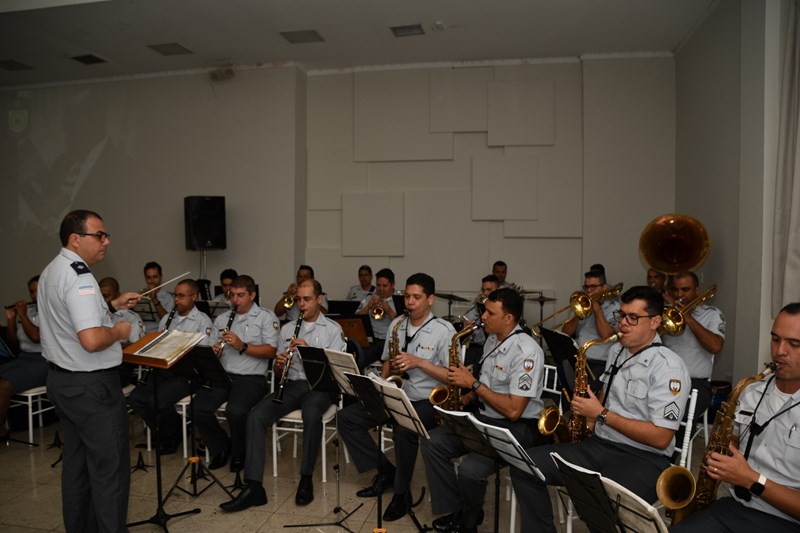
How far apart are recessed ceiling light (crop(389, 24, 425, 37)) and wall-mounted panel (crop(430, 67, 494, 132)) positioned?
1.14m

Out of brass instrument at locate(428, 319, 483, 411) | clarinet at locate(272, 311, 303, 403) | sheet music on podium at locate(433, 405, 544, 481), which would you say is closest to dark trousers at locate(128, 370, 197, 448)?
clarinet at locate(272, 311, 303, 403)

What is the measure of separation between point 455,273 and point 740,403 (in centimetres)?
587

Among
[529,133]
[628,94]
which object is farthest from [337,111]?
[628,94]

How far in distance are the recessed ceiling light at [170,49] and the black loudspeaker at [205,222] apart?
2049 mm

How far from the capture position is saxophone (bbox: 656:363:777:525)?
2.49 m

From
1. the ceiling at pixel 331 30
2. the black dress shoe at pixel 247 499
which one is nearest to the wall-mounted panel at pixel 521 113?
the ceiling at pixel 331 30

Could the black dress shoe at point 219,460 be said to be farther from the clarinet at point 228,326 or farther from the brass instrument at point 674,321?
the brass instrument at point 674,321

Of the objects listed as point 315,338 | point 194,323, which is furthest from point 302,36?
point 315,338

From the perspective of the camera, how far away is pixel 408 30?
7273 millimetres

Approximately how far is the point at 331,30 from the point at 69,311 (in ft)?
17.9

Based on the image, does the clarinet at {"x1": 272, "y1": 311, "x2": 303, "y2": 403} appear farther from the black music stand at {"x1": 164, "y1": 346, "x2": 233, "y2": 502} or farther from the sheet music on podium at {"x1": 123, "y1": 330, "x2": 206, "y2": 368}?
the sheet music on podium at {"x1": 123, "y1": 330, "x2": 206, "y2": 368}

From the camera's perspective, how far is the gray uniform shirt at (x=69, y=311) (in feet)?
9.90

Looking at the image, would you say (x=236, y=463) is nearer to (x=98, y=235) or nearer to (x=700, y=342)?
(x=98, y=235)

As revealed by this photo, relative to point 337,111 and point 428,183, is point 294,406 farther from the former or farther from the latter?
point 337,111
